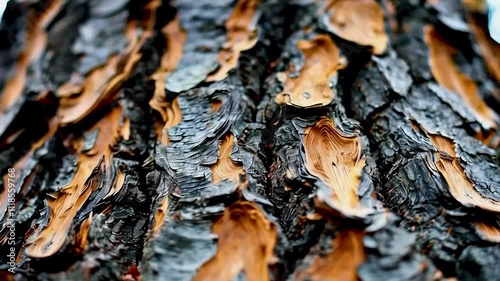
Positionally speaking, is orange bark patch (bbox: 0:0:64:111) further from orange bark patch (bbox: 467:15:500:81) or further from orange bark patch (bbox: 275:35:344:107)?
orange bark patch (bbox: 467:15:500:81)

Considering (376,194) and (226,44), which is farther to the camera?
(226,44)

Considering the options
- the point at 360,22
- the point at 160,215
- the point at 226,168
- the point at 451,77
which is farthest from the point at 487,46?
the point at 160,215

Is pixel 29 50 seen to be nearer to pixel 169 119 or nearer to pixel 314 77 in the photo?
pixel 169 119

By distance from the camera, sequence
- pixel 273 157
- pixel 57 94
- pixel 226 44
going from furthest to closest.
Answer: pixel 226 44, pixel 57 94, pixel 273 157

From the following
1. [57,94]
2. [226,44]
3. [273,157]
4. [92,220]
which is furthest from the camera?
[226,44]

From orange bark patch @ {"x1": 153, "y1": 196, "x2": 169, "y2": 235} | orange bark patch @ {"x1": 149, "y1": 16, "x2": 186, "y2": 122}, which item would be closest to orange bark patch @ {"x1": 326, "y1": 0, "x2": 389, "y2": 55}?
orange bark patch @ {"x1": 149, "y1": 16, "x2": 186, "y2": 122}

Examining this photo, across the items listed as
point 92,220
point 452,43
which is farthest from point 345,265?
point 452,43

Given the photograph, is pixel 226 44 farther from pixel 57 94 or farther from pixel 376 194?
pixel 376 194

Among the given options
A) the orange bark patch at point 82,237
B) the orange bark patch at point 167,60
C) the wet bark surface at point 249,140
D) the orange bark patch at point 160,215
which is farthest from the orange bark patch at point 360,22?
the orange bark patch at point 82,237
